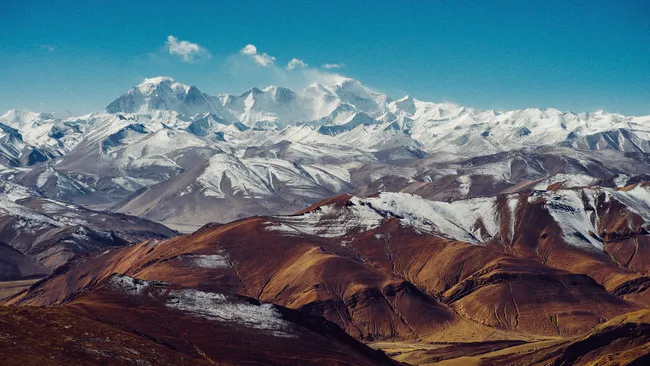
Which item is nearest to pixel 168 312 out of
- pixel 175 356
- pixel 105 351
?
pixel 175 356

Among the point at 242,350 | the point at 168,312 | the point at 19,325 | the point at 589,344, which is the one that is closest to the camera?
the point at 19,325

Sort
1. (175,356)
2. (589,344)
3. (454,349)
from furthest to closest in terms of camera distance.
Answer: (454,349), (589,344), (175,356)

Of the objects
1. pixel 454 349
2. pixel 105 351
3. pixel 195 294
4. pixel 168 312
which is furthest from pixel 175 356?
pixel 454 349

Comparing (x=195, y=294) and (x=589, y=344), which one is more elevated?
(x=195, y=294)

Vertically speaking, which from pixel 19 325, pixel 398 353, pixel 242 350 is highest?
pixel 19 325

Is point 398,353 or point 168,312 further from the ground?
point 168,312

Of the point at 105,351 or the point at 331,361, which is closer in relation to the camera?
the point at 105,351

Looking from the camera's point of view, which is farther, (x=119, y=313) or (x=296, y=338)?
(x=296, y=338)

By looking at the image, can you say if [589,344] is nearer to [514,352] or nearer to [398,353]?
[514,352]

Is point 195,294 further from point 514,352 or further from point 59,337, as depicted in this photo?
point 514,352
